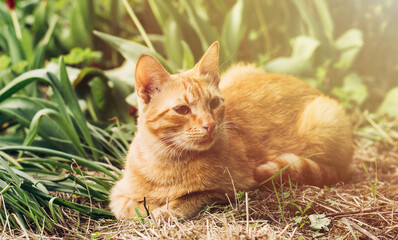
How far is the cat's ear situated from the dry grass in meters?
0.54

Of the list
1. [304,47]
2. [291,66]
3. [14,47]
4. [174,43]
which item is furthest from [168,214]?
[304,47]

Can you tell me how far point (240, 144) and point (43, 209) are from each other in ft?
3.11

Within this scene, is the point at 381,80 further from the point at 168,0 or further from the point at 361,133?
the point at 168,0

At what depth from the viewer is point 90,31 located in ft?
11.2

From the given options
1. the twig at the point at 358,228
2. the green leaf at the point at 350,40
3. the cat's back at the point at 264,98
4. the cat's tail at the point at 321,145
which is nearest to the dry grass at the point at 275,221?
the twig at the point at 358,228

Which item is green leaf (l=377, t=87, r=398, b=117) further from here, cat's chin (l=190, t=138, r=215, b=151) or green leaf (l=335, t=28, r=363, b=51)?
cat's chin (l=190, t=138, r=215, b=151)

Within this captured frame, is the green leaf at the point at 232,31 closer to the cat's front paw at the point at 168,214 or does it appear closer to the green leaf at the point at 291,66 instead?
the green leaf at the point at 291,66

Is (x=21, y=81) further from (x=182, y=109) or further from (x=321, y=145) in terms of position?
(x=321, y=145)

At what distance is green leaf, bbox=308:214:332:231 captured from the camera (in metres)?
1.47

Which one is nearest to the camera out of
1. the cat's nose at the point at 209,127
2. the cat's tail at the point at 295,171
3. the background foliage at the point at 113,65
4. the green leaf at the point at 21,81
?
the cat's nose at the point at 209,127

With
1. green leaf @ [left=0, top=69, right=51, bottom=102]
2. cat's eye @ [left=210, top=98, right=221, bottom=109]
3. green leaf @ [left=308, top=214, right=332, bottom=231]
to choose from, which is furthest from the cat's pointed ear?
green leaf @ [left=0, top=69, right=51, bottom=102]

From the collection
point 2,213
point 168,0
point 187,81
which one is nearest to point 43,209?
point 2,213

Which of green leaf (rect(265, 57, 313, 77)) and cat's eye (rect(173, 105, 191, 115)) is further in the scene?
green leaf (rect(265, 57, 313, 77))

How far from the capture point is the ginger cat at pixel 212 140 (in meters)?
1.54
